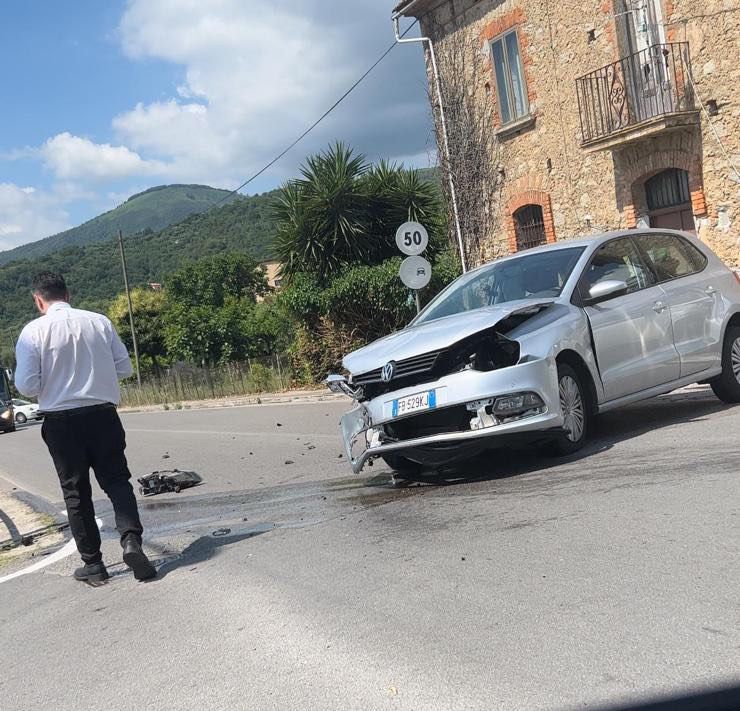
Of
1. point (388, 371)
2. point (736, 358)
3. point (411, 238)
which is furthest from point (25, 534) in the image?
point (411, 238)

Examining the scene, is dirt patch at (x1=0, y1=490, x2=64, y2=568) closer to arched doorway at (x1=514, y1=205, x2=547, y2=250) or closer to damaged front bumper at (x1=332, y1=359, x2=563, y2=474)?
damaged front bumper at (x1=332, y1=359, x2=563, y2=474)

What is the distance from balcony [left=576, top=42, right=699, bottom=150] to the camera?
15180 millimetres

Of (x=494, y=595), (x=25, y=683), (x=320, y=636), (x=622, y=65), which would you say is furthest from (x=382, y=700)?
(x=622, y=65)

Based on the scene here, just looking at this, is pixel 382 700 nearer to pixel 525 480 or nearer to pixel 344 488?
pixel 525 480

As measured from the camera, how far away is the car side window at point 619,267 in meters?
7.52

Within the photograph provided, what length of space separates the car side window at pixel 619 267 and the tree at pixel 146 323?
49.1m

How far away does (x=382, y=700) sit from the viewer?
3188 millimetres

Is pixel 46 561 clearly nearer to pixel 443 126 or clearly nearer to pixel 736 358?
pixel 736 358

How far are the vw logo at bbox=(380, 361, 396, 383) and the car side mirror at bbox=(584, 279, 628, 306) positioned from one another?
1777 millimetres

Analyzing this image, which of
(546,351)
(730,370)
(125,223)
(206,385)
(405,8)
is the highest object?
(125,223)

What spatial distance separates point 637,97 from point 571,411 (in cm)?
1098

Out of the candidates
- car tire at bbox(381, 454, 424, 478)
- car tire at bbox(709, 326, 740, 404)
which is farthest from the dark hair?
car tire at bbox(709, 326, 740, 404)

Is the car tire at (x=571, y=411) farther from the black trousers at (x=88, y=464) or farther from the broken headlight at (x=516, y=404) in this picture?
the black trousers at (x=88, y=464)

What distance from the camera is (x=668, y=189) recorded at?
16.5 meters
